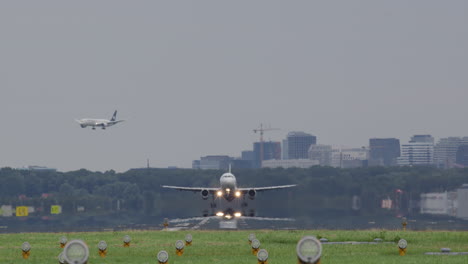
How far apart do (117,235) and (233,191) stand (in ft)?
161

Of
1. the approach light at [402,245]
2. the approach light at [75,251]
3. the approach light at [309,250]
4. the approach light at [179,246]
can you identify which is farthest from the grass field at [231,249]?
the approach light at [75,251]

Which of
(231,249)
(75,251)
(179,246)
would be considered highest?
(75,251)

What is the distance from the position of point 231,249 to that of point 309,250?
132ft

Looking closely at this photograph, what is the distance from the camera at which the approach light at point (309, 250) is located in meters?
24.3

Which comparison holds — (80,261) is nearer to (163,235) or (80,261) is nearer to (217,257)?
(217,257)

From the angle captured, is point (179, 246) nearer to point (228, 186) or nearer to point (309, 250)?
point (309, 250)

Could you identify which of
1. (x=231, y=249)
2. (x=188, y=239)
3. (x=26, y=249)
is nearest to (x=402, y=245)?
(x=231, y=249)

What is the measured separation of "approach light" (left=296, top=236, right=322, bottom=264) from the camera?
79.7 feet

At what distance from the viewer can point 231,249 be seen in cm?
6475

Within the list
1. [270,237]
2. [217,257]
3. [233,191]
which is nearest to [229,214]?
[233,191]

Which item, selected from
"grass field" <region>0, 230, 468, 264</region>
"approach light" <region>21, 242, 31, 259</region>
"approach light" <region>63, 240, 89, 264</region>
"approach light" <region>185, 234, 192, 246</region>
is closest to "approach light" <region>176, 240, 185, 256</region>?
"grass field" <region>0, 230, 468, 264</region>

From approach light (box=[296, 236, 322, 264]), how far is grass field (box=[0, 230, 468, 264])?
81.1ft

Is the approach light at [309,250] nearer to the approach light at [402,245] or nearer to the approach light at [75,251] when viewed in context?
the approach light at [75,251]

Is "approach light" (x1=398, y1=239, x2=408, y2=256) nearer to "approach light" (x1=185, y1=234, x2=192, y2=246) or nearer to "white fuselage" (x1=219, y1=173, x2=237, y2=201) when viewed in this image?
"approach light" (x1=185, y1=234, x2=192, y2=246)
